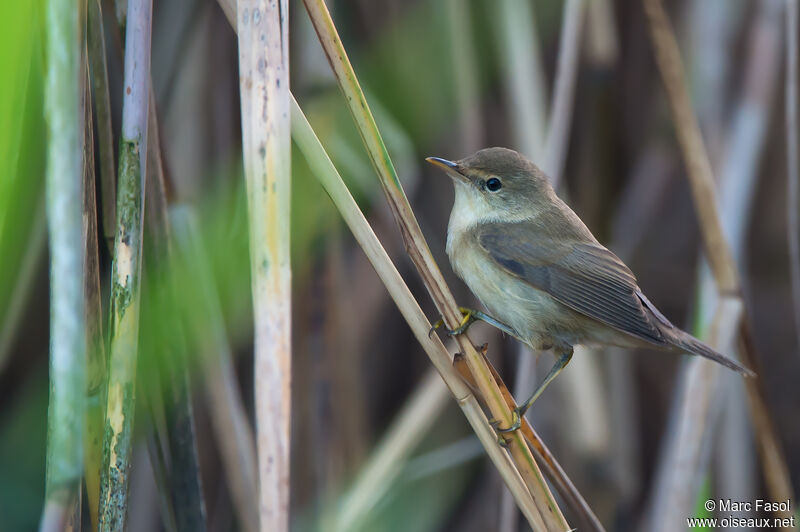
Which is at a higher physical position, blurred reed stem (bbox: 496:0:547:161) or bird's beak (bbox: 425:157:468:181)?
blurred reed stem (bbox: 496:0:547:161)

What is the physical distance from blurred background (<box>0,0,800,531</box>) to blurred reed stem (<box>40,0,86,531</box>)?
0.28 m

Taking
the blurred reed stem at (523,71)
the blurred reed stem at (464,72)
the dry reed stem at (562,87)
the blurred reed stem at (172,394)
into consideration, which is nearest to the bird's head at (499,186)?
the dry reed stem at (562,87)

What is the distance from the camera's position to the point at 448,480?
283cm

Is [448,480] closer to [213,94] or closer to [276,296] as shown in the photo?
[213,94]

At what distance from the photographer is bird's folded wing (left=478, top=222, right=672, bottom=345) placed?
204 centimetres

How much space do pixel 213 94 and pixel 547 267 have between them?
117 cm

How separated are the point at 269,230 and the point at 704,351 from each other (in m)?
1.23

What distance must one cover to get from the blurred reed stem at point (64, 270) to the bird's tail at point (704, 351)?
4.70 ft

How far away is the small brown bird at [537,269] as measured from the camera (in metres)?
2.06

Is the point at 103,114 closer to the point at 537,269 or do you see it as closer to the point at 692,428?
the point at 537,269

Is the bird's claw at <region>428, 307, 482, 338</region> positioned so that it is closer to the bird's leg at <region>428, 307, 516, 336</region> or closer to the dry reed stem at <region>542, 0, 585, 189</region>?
the bird's leg at <region>428, 307, 516, 336</region>

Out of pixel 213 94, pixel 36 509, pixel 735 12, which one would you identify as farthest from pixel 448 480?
pixel 735 12

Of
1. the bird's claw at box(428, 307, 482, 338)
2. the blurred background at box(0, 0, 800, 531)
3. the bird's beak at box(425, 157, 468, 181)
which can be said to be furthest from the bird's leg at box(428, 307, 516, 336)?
the bird's beak at box(425, 157, 468, 181)

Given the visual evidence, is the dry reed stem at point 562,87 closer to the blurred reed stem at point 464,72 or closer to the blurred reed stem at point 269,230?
the blurred reed stem at point 464,72
